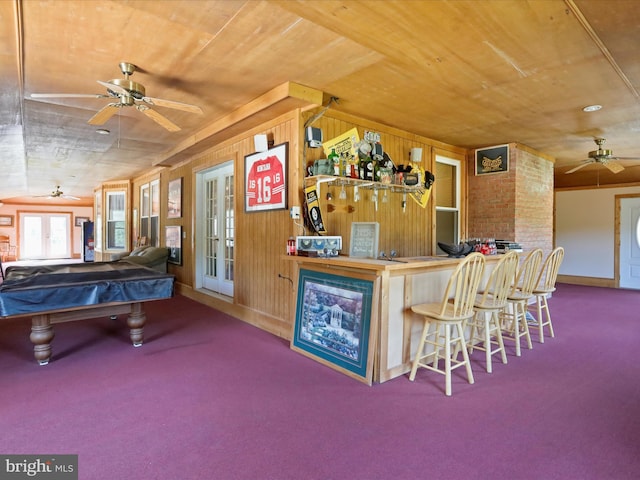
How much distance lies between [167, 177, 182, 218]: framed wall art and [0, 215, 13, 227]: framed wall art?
11.6 metres

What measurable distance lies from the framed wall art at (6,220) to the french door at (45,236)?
34cm

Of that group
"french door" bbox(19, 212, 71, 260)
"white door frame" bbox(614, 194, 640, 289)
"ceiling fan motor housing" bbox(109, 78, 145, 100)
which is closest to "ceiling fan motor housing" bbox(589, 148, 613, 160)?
"white door frame" bbox(614, 194, 640, 289)

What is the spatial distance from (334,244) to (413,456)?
2.08 meters

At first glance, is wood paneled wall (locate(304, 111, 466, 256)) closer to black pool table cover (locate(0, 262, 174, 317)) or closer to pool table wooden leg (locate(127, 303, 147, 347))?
→ black pool table cover (locate(0, 262, 174, 317))

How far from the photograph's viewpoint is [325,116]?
166 inches

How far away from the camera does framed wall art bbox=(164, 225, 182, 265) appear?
7039mm

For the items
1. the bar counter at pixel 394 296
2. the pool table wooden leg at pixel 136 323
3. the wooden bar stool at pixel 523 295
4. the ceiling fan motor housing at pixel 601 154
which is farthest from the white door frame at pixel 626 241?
the pool table wooden leg at pixel 136 323

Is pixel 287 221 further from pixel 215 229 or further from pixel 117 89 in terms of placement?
pixel 215 229

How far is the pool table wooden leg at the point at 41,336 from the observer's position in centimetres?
331

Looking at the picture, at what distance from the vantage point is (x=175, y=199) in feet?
23.4

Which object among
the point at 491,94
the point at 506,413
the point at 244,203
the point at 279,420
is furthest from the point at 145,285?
the point at 491,94

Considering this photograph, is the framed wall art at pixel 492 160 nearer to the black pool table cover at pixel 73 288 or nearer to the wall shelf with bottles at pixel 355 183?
the wall shelf with bottles at pixel 355 183

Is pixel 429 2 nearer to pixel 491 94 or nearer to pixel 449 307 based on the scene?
pixel 491 94

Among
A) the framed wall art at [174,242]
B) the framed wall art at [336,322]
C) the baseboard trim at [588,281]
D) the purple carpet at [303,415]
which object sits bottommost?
the purple carpet at [303,415]
